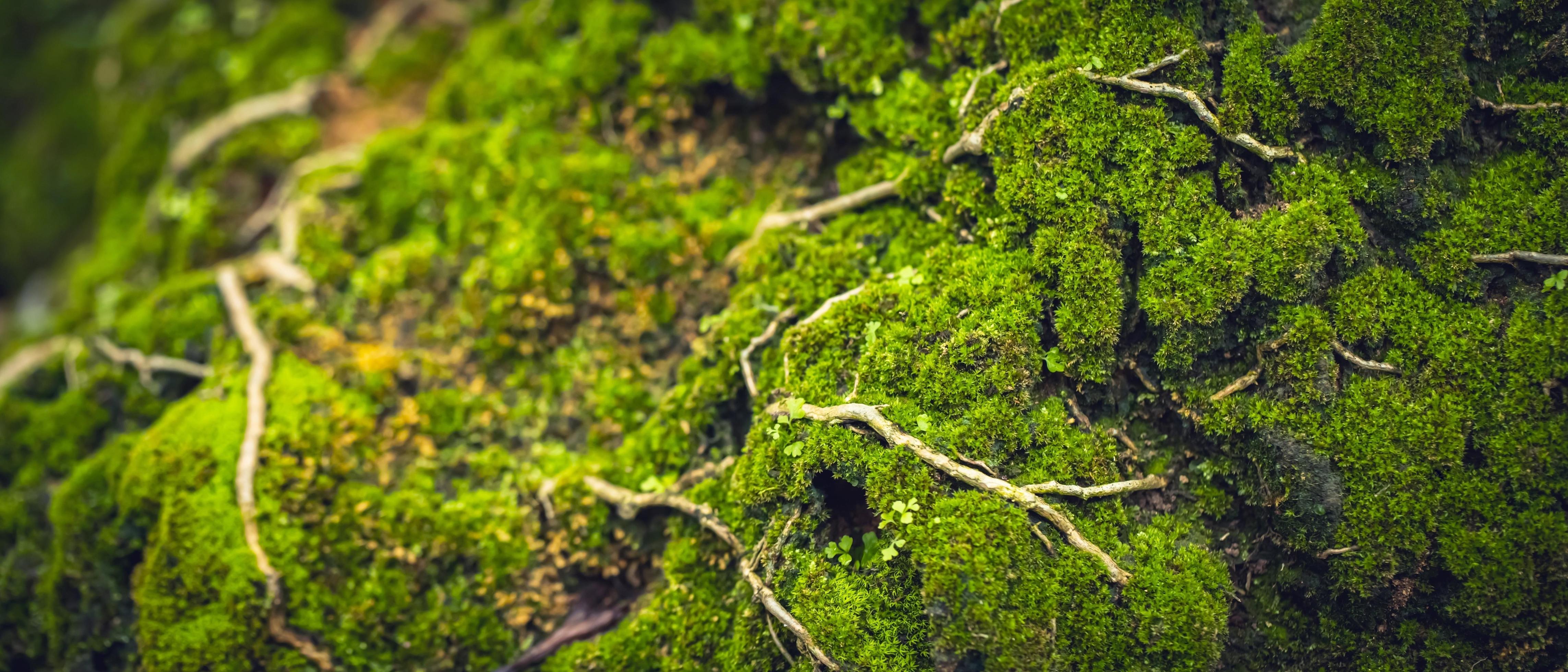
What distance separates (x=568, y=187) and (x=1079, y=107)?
346 centimetres

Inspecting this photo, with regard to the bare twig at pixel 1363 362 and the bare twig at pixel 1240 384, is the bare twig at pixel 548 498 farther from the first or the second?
the bare twig at pixel 1363 362

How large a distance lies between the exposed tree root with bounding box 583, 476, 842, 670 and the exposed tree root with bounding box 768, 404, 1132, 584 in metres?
1.05

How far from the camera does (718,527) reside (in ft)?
16.3

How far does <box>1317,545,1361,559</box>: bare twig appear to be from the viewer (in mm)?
4262

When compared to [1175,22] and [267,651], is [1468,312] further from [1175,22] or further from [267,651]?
[267,651]

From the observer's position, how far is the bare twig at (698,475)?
5.23m

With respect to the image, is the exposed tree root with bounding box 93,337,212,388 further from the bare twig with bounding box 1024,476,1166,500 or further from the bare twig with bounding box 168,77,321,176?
the bare twig with bounding box 1024,476,1166,500

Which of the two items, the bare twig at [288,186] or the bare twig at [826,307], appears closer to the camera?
the bare twig at [826,307]

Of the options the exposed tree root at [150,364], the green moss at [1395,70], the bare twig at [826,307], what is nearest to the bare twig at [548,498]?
the bare twig at [826,307]

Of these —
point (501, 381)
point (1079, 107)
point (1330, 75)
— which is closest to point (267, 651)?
point (501, 381)

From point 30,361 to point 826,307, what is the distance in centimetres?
690

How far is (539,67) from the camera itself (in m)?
6.63

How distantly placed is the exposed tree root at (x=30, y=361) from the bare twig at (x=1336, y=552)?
911cm

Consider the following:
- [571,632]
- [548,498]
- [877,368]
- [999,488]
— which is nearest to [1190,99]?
[877,368]
